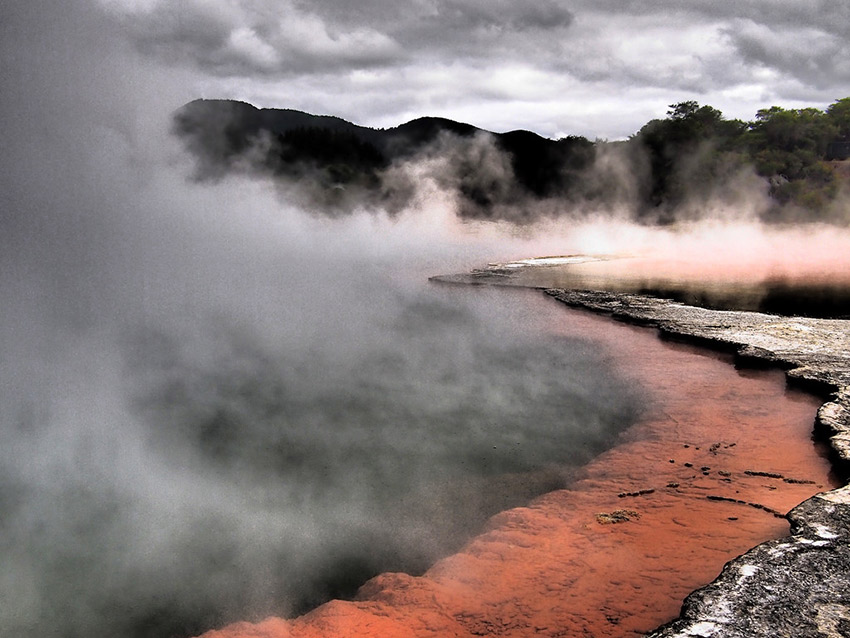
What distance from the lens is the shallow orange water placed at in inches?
128

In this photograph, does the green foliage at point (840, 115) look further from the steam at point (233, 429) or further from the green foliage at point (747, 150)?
the steam at point (233, 429)

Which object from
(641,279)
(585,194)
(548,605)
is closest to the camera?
(548,605)

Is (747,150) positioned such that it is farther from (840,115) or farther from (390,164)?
(390,164)

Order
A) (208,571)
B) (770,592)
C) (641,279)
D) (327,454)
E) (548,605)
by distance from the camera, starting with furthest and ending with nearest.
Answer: (641,279) → (327,454) → (208,571) → (548,605) → (770,592)

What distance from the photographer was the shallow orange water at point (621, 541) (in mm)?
3248

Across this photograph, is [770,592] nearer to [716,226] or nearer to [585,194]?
[716,226]

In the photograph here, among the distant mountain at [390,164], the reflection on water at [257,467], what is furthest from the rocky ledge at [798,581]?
the distant mountain at [390,164]

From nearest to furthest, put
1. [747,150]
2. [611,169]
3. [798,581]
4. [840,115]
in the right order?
1. [798,581]
2. [747,150]
3. [840,115]
4. [611,169]

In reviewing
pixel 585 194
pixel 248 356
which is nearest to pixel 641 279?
pixel 248 356

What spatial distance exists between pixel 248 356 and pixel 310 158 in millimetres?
35428

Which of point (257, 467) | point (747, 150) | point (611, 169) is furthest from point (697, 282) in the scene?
point (611, 169)

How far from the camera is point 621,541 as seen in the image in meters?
3.85

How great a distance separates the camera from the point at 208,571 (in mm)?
3697

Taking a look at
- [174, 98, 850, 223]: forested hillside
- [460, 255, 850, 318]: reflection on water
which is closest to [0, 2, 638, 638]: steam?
[460, 255, 850, 318]: reflection on water
